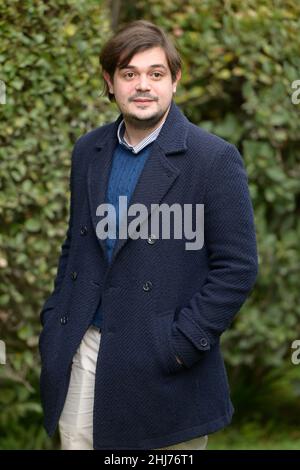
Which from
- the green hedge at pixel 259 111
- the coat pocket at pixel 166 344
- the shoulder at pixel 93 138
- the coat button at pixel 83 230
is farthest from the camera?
the green hedge at pixel 259 111

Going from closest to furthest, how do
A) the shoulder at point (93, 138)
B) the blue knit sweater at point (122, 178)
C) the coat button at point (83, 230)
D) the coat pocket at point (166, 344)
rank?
the coat pocket at point (166, 344) < the blue knit sweater at point (122, 178) < the coat button at point (83, 230) < the shoulder at point (93, 138)

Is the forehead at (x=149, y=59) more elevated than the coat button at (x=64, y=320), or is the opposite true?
the forehead at (x=149, y=59)

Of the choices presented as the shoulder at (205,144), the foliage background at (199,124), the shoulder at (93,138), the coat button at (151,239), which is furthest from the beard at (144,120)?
the foliage background at (199,124)

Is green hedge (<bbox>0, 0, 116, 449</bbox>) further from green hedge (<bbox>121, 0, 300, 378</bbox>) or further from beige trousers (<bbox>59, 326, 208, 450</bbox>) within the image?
beige trousers (<bbox>59, 326, 208, 450</bbox>)

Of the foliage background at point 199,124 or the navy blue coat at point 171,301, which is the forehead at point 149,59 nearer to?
the navy blue coat at point 171,301

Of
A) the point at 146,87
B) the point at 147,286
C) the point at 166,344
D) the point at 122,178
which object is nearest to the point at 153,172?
the point at 122,178

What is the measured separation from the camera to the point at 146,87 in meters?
3.06

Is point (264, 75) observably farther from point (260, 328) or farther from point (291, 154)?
point (260, 328)

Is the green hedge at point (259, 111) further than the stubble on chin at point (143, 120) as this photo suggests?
Yes

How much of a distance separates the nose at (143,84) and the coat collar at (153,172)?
168mm

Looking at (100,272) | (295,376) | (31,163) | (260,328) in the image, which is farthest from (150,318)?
(295,376)

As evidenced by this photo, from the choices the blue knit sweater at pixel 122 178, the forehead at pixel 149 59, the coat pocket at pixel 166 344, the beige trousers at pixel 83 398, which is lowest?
the beige trousers at pixel 83 398

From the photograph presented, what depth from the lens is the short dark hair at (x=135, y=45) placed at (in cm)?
311

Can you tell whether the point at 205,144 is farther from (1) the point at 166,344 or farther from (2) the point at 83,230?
(1) the point at 166,344
